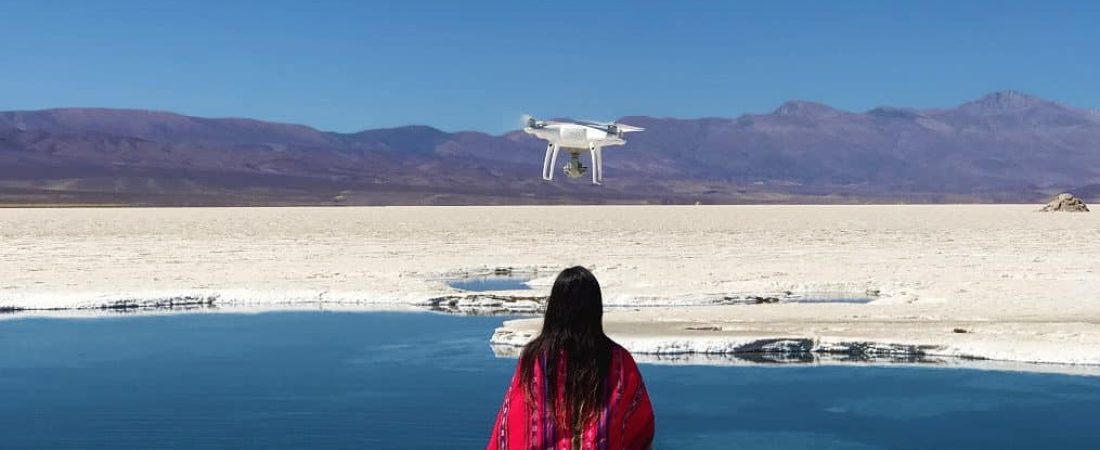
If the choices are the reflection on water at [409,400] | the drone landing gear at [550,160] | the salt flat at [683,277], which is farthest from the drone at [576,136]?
the reflection on water at [409,400]

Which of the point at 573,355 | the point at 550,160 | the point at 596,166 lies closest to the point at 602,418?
the point at 573,355

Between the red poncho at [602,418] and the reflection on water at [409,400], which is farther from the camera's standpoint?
the reflection on water at [409,400]

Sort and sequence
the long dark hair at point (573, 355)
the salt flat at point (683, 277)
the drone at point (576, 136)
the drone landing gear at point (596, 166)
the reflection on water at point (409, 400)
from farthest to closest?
the salt flat at point (683, 277) → the drone at point (576, 136) → the drone landing gear at point (596, 166) → the reflection on water at point (409, 400) → the long dark hair at point (573, 355)

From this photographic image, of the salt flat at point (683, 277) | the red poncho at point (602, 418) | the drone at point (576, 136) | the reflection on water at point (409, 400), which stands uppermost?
the drone at point (576, 136)

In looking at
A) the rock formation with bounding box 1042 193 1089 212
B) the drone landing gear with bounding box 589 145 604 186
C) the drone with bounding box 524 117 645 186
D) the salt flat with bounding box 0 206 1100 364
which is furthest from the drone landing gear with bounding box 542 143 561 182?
the rock formation with bounding box 1042 193 1089 212

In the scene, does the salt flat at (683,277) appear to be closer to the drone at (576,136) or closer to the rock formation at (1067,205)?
the drone at (576,136)

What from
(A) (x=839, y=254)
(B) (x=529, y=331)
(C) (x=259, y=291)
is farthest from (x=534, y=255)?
(B) (x=529, y=331)

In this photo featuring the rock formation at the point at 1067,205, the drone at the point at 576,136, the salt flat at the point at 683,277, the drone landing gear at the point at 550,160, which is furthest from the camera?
the rock formation at the point at 1067,205
